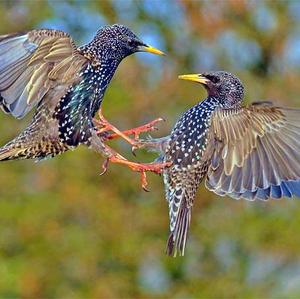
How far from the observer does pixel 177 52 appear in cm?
1627

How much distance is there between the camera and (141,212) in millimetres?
15898

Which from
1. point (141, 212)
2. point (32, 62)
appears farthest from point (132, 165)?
point (141, 212)

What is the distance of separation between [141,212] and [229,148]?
36.8 ft

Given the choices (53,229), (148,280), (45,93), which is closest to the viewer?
(45,93)

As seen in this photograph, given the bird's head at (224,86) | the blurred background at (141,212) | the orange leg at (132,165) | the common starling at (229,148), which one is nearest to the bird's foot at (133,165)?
the orange leg at (132,165)

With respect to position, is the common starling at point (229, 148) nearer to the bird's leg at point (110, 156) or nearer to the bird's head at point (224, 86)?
the bird's head at point (224, 86)

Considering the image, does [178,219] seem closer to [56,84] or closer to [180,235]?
[180,235]

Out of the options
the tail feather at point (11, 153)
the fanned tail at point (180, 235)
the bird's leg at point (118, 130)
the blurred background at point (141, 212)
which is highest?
the blurred background at point (141, 212)

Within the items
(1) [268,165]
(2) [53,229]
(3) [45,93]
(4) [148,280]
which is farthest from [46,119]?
(4) [148,280]

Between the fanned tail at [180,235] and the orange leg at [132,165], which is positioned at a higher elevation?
the orange leg at [132,165]

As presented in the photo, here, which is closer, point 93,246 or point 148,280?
point 93,246

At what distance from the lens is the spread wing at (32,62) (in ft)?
14.8

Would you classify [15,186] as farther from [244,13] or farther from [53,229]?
[244,13]

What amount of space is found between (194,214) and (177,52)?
2309 millimetres
